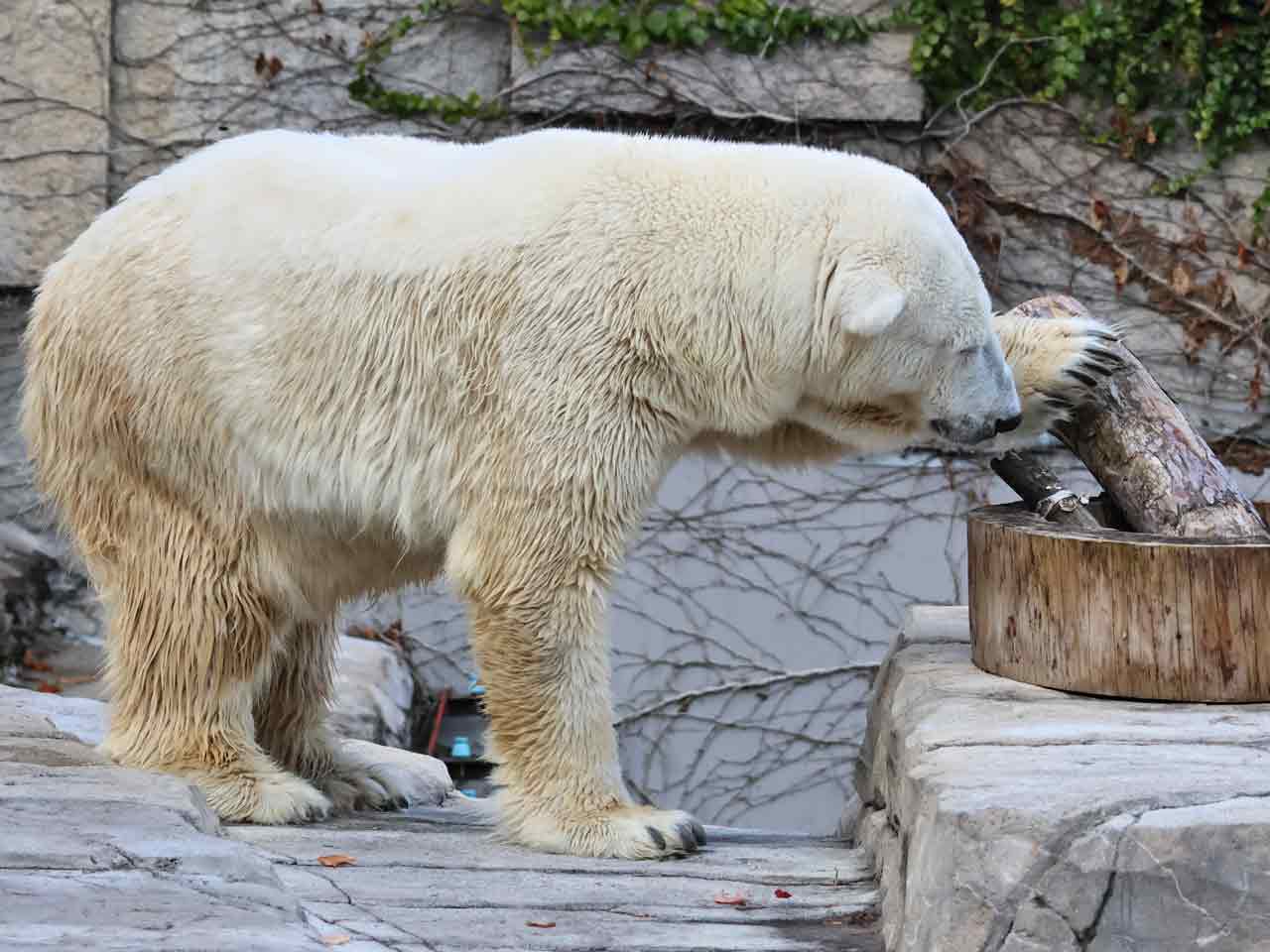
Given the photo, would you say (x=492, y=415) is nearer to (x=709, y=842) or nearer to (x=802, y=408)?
(x=802, y=408)

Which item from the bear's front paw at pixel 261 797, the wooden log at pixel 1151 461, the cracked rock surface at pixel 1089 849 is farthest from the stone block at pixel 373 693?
the cracked rock surface at pixel 1089 849

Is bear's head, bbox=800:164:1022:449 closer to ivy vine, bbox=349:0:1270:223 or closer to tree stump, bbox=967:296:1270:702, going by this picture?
tree stump, bbox=967:296:1270:702

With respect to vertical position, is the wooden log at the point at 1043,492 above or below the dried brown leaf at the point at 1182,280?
below

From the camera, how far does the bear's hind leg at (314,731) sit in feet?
14.1

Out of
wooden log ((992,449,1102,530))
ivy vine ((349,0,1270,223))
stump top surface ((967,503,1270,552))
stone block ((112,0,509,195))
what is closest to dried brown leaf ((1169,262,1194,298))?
ivy vine ((349,0,1270,223))

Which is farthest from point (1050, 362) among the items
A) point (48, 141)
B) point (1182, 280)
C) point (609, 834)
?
point (48, 141)

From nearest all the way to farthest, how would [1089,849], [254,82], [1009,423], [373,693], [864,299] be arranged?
[1089,849] → [864,299] → [1009,423] → [373,693] → [254,82]

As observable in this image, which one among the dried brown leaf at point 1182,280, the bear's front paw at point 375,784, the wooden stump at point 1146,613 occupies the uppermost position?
the dried brown leaf at point 1182,280

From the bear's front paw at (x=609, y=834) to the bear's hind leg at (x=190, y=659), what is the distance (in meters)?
0.61

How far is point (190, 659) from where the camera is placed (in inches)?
152

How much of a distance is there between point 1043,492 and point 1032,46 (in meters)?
3.16

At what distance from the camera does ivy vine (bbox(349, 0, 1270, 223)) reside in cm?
639

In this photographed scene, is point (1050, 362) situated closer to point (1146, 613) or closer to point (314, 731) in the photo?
point (1146, 613)

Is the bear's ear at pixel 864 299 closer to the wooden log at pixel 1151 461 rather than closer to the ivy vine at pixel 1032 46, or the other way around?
the wooden log at pixel 1151 461
